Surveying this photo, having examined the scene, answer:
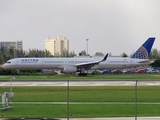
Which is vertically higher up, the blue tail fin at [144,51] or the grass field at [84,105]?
the blue tail fin at [144,51]

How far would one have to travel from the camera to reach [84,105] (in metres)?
21.5

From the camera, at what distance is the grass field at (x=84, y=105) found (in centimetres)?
1839

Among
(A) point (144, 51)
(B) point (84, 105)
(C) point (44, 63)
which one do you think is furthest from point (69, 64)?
(B) point (84, 105)

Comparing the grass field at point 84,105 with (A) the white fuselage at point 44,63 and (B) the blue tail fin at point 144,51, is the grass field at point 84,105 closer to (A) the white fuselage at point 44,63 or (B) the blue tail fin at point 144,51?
(A) the white fuselage at point 44,63

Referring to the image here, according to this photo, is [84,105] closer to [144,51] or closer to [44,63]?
[44,63]

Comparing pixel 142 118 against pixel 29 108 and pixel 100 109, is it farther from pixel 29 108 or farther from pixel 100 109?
pixel 29 108

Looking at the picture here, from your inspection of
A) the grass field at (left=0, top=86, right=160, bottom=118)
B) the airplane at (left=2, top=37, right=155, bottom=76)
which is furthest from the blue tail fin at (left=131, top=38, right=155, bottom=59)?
the grass field at (left=0, top=86, right=160, bottom=118)

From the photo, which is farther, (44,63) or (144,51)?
(144,51)

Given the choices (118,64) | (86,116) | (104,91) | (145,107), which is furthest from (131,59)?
(86,116)

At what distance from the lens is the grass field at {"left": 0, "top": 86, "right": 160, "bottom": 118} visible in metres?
18.4

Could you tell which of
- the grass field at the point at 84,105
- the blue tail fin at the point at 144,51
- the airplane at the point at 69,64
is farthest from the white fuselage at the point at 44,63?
the grass field at the point at 84,105

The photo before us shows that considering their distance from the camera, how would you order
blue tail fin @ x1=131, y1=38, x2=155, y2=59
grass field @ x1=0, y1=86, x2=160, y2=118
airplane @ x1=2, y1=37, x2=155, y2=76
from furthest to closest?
blue tail fin @ x1=131, y1=38, x2=155, y2=59 → airplane @ x1=2, y1=37, x2=155, y2=76 → grass field @ x1=0, y1=86, x2=160, y2=118

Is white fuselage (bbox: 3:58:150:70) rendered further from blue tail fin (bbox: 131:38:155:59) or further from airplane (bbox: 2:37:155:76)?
blue tail fin (bbox: 131:38:155:59)

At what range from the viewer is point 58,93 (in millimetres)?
27734
